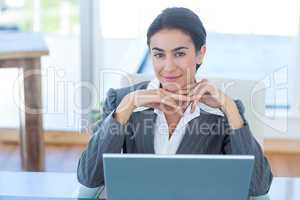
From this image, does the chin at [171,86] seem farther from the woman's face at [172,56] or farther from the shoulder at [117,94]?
the shoulder at [117,94]

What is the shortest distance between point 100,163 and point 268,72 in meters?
1.84

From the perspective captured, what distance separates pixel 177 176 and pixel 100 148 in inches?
18.4

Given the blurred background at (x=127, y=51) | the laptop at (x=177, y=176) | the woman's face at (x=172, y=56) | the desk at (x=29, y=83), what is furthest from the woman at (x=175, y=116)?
the blurred background at (x=127, y=51)

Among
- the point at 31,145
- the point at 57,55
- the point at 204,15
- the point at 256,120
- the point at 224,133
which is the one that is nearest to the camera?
the point at 224,133

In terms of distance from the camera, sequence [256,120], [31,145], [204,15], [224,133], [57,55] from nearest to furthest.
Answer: [224,133]
[256,120]
[31,145]
[204,15]
[57,55]

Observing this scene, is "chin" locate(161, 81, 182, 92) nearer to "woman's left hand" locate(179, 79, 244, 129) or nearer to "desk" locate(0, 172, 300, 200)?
"woman's left hand" locate(179, 79, 244, 129)

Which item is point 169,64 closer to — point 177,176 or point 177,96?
point 177,96

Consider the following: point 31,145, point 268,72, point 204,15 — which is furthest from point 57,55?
point 268,72

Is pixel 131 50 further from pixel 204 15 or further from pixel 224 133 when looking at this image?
pixel 224 133

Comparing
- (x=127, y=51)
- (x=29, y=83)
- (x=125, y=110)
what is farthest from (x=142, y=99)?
(x=127, y=51)

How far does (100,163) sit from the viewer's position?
59.1 inches

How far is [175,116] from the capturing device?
5.25 feet

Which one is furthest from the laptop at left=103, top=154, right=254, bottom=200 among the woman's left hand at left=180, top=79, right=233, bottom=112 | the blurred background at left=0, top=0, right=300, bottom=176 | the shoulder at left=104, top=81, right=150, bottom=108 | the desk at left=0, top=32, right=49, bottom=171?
the blurred background at left=0, top=0, right=300, bottom=176

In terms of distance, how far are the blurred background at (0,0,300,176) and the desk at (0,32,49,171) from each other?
0.71 ft
